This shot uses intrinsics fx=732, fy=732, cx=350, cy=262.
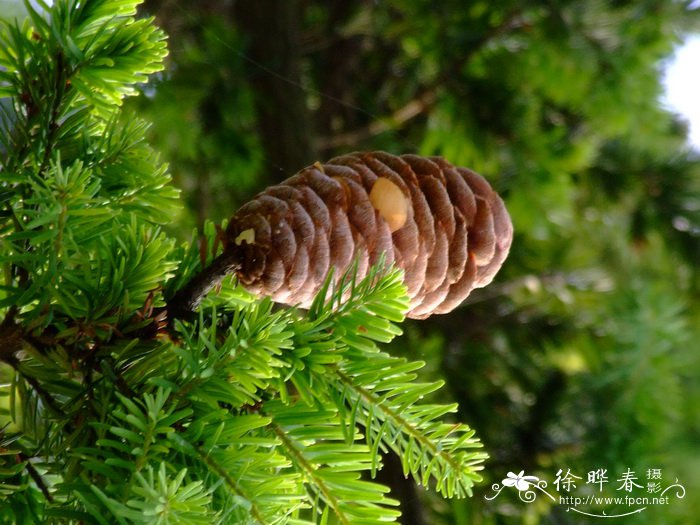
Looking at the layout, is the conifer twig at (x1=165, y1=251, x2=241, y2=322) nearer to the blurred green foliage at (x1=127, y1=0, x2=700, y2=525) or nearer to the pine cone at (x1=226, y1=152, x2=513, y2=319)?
the pine cone at (x1=226, y1=152, x2=513, y2=319)

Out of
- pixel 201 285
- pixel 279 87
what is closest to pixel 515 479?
pixel 201 285

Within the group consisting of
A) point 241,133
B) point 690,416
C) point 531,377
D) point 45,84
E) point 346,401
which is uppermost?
point 45,84

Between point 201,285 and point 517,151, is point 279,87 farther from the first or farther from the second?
point 201,285

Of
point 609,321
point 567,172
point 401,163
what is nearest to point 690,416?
point 609,321

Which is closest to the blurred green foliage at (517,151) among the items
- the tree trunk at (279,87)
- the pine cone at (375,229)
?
the tree trunk at (279,87)

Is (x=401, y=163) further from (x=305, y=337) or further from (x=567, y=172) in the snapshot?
(x=567, y=172)
